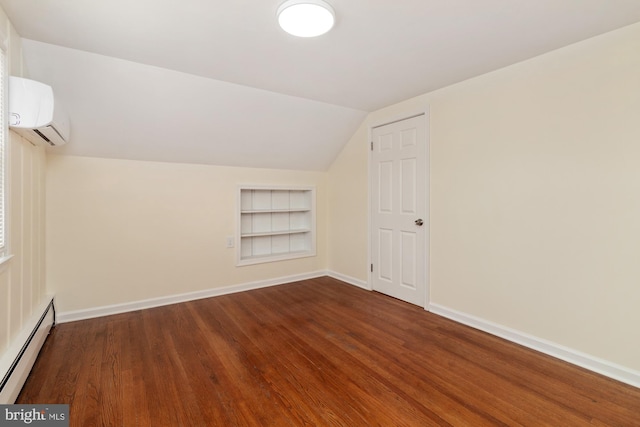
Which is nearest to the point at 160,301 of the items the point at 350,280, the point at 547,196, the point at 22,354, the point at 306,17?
the point at 22,354

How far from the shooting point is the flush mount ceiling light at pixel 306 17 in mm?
1692

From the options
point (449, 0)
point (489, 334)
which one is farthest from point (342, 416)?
point (449, 0)

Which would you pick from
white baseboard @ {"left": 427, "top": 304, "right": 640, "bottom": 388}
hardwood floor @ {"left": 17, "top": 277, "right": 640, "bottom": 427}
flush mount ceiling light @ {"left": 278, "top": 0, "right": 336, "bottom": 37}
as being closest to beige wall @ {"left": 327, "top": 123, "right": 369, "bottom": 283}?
hardwood floor @ {"left": 17, "top": 277, "right": 640, "bottom": 427}

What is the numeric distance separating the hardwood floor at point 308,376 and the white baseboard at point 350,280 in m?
0.96

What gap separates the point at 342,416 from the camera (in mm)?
1635

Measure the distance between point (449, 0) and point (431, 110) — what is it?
4.87 feet

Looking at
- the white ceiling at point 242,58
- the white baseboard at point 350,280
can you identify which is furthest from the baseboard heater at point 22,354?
the white baseboard at point 350,280

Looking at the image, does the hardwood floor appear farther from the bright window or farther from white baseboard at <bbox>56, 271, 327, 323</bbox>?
the bright window

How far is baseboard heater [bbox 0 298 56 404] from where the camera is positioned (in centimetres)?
162

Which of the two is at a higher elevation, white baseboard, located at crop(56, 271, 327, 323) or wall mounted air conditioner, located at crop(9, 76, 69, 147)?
wall mounted air conditioner, located at crop(9, 76, 69, 147)

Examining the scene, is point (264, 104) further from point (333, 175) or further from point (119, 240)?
point (119, 240)

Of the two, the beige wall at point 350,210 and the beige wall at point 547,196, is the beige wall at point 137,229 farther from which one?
the beige wall at point 547,196

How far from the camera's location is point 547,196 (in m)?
2.32

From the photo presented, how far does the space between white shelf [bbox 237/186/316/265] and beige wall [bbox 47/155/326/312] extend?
0.72 feet
